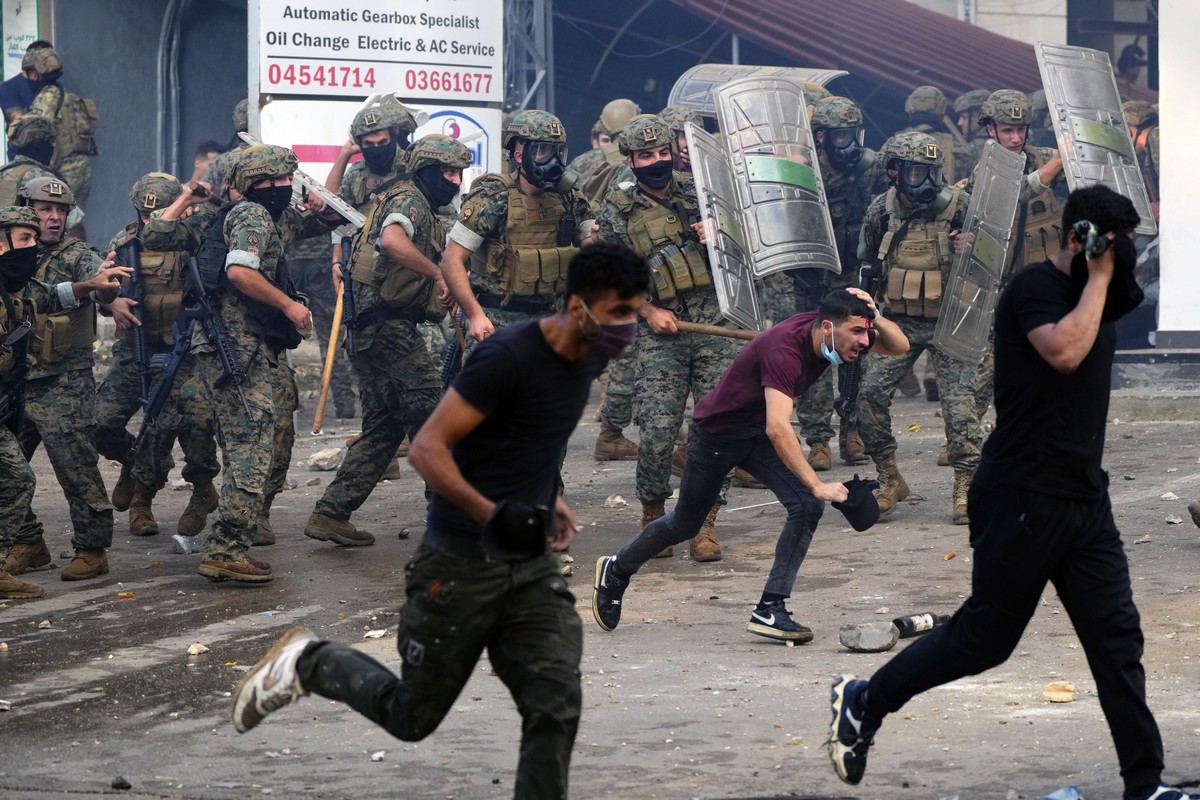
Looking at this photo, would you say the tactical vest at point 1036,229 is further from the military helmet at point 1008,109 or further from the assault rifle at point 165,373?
the assault rifle at point 165,373

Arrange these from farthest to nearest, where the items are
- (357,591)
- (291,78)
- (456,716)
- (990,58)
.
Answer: (990,58), (291,78), (357,591), (456,716)

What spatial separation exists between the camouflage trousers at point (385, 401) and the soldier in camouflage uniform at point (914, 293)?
2211 mm

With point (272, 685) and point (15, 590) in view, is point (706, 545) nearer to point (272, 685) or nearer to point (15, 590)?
point (15, 590)

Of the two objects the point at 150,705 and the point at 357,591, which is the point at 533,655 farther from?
the point at 357,591

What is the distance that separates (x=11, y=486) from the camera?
23.9 ft

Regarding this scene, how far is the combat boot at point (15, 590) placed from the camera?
23.8 ft

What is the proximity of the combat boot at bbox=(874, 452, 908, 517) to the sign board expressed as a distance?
5158 mm

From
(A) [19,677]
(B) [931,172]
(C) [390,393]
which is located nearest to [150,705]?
(A) [19,677]

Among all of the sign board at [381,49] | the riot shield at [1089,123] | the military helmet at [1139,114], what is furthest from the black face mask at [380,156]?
the military helmet at [1139,114]

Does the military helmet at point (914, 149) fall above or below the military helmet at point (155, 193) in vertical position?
above

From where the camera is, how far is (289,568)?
782 cm

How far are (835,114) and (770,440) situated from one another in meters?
4.39

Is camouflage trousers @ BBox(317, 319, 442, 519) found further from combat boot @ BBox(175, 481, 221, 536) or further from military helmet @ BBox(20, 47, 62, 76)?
military helmet @ BBox(20, 47, 62, 76)

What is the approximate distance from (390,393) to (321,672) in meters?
4.06
